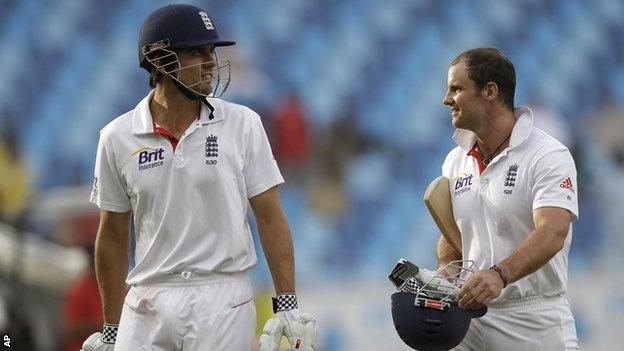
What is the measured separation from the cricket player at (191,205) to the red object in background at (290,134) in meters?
6.30

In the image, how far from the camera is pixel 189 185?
406 centimetres

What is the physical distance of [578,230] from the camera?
10844 mm

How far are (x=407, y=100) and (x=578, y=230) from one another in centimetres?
197

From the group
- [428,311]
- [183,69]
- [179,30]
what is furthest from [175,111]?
[428,311]

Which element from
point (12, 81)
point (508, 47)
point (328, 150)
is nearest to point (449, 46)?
point (508, 47)

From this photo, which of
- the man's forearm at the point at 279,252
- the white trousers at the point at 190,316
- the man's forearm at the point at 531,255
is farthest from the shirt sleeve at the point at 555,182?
the white trousers at the point at 190,316

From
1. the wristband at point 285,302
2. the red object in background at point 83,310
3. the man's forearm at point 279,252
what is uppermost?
the man's forearm at point 279,252

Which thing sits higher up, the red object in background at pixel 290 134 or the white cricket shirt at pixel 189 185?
the red object in background at pixel 290 134

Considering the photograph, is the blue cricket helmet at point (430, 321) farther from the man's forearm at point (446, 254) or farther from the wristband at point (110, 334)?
the wristband at point (110, 334)

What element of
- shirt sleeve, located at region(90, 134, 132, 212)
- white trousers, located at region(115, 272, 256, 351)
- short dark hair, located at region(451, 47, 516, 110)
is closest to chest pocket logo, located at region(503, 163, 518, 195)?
short dark hair, located at region(451, 47, 516, 110)

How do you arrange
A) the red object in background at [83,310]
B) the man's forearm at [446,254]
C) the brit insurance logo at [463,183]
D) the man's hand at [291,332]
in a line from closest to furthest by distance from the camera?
the man's hand at [291,332]
the brit insurance logo at [463,183]
the man's forearm at [446,254]
the red object in background at [83,310]

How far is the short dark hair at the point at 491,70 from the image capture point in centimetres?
441

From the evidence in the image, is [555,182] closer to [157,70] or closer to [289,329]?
[289,329]

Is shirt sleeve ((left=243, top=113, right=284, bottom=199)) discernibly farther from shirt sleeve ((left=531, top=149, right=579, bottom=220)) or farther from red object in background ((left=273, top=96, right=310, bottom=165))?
red object in background ((left=273, top=96, right=310, bottom=165))
